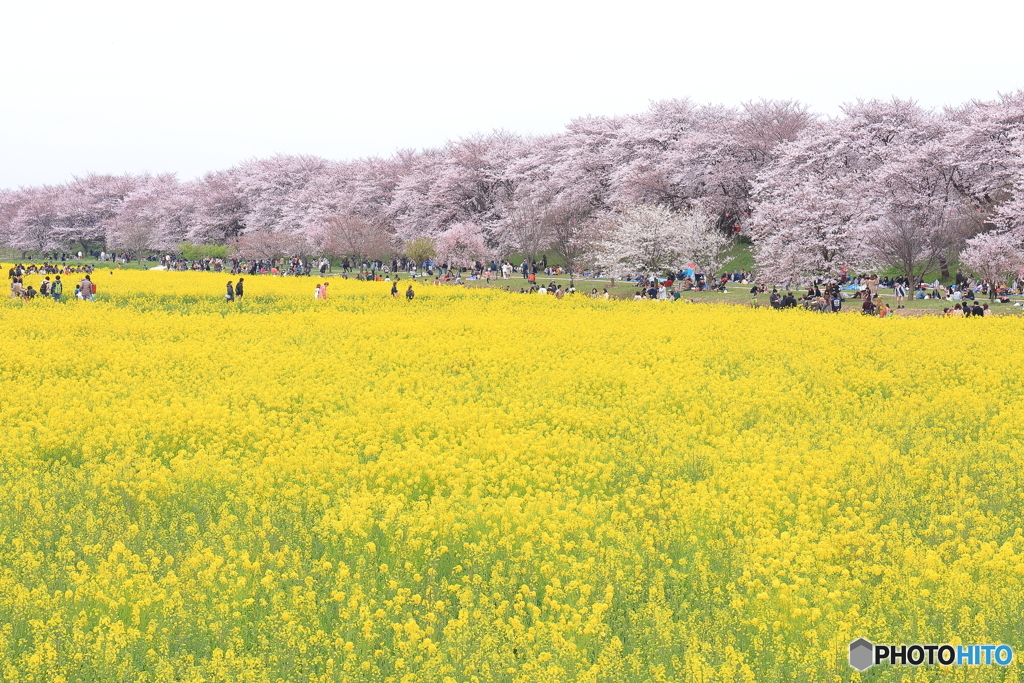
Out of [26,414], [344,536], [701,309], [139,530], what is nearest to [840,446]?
[344,536]

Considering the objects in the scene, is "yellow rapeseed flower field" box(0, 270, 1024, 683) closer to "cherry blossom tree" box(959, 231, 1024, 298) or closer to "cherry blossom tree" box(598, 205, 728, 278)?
"cherry blossom tree" box(959, 231, 1024, 298)

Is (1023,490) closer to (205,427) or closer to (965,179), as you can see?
(205,427)

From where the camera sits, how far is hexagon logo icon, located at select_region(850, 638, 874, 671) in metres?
Answer: 7.42

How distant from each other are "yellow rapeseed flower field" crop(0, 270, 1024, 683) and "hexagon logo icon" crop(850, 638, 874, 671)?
0.26 feet

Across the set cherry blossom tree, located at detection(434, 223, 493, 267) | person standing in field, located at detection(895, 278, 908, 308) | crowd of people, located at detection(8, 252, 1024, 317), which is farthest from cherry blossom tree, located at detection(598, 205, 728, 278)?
cherry blossom tree, located at detection(434, 223, 493, 267)

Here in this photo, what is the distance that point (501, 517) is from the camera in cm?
1072

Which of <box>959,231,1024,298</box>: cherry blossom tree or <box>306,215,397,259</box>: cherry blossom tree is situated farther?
<box>306,215,397,259</box>: cherry blossom tree

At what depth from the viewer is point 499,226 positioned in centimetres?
8244

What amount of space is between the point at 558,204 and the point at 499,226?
24.2 feet

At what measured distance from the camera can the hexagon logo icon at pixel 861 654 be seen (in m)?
7.42

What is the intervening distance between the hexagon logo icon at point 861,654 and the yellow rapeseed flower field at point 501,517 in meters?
0.08

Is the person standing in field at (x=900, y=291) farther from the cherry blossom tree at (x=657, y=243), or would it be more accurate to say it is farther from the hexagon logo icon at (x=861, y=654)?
the hexagon logo icon at (x=861, y=654)

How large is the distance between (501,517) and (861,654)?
4456 mm

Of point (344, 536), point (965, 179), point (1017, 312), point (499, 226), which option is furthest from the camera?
point (499, 226)
